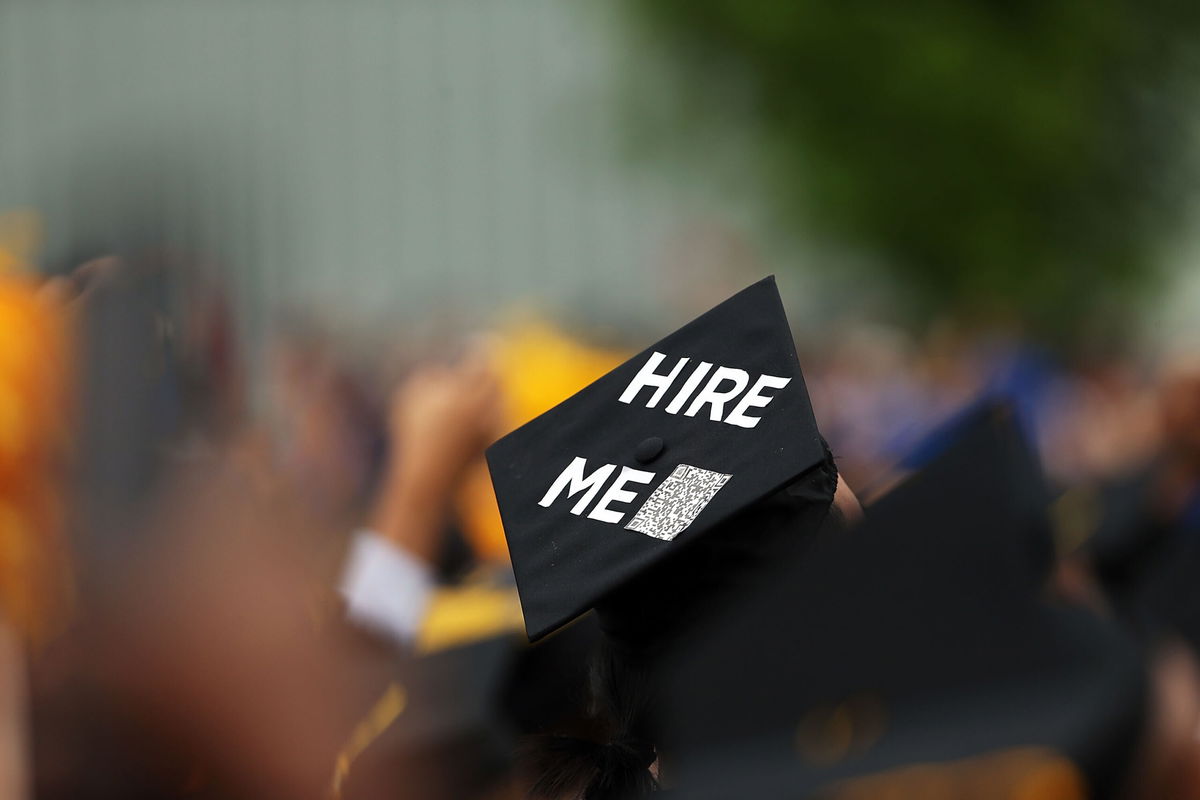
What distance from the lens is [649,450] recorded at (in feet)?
5.76

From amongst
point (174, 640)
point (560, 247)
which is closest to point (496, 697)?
point (174, 640)

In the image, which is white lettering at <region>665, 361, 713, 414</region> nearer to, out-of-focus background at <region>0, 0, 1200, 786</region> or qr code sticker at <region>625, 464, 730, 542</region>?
qr code sticker at <region>625, 464, 730, 542</region>

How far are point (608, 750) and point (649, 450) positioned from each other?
0.36 meters

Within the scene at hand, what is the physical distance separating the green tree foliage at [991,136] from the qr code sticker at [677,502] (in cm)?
1252

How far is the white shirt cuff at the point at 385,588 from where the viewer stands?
2336 millimetres

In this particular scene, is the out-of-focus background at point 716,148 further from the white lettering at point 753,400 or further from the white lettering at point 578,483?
the white lettering at point 753,400

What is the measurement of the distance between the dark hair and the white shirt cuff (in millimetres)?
638

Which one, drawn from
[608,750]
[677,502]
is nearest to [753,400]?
[677,502]

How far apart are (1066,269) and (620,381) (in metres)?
13.8

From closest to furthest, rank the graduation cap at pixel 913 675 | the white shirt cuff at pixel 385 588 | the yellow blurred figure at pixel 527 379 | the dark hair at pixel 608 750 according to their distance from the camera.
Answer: the graduation cap at pixel 913 675 → the dark hair at pixel 608 750 → the white shirt cuff at pixel 385 588 → the yellow blurred figure at pixel 527 379

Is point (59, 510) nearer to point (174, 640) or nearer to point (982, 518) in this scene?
point (174, 640)

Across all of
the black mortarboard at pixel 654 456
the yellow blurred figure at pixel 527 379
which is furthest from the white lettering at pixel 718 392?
the yellow blurred figure at pixel 527 379

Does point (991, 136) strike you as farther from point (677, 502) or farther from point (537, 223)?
point (677, 502)

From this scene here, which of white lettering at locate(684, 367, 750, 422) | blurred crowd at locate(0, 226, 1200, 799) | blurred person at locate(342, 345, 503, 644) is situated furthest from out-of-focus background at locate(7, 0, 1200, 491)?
white lettering at locate(684, 367, 750, 422)
